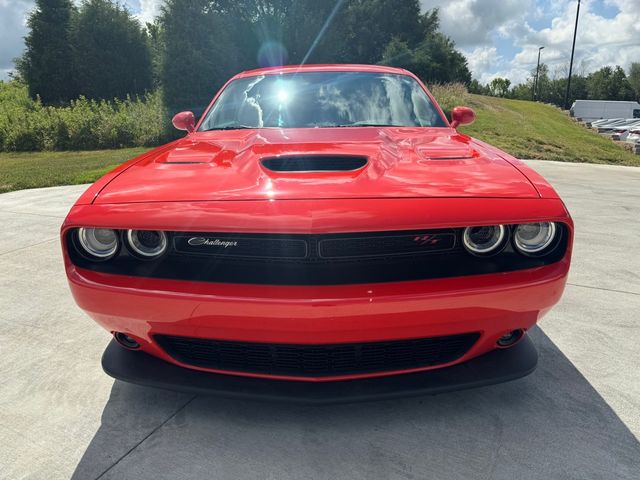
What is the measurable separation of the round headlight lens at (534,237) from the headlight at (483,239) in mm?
61

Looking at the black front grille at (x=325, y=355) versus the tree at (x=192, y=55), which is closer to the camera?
the black front grille at (x=325, y=355)

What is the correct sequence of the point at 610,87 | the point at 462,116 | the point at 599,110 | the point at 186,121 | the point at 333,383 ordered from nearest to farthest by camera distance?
the point at 333,383
the point at 462,116
the point at 186,121
the point at 599,110
the point at 610,87

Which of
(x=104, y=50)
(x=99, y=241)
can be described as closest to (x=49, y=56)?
(x=104, y=50)

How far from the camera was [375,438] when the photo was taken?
158 centimetres

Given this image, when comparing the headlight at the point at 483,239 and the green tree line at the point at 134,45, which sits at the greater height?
the green tree line at the point at 134,45

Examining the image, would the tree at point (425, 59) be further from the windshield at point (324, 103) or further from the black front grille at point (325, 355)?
the black front grille at point (325, 355)

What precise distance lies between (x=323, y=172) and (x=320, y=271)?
38 cm

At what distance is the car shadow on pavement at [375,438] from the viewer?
1.45 m

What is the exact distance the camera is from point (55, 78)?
23.6m

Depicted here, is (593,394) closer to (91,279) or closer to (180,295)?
(180,295)

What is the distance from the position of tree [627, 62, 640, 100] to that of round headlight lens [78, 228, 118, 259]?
8644 centimetres

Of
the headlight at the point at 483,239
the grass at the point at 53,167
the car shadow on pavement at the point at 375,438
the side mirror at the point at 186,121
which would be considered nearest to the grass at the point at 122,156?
the grass at the point at 53,167

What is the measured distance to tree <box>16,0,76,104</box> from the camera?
23.5m

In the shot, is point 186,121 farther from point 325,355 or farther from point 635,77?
point 635,77
